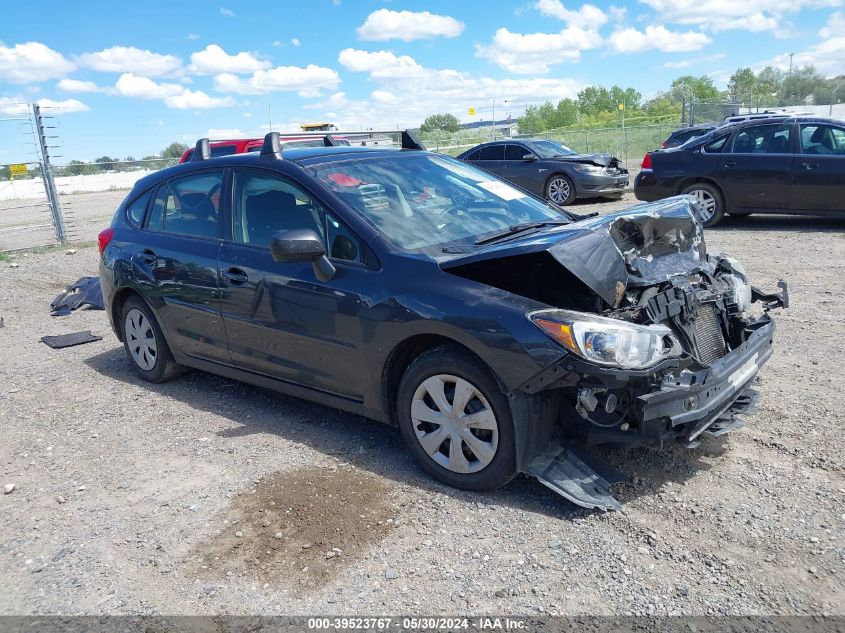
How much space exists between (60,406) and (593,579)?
4369mm

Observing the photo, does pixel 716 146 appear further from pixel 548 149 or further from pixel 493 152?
pixel 493 152

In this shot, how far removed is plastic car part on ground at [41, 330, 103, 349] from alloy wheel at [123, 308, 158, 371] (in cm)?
174

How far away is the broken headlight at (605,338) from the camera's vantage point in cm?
320

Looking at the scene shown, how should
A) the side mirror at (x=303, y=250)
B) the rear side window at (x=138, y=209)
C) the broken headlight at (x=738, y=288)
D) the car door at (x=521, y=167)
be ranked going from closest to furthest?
1. the side mirror at (x=303, y=250)
2. the broken headlight at (x=738, y=288)
3. the rear side window at (x=138, y=209)
4. the car door at (x=521, y=167)

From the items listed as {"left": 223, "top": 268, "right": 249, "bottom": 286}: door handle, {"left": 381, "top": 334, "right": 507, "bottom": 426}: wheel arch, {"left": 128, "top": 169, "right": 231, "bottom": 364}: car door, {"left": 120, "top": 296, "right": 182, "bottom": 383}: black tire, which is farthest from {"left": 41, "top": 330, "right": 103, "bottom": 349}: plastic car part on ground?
{"left": 381, "top": 334, "right": 507, "bottom": 426}: wheel arch

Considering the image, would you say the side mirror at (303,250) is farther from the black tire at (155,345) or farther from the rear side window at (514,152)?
the rear side window at (514,152)

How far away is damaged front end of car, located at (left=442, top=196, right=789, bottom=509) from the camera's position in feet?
10.6

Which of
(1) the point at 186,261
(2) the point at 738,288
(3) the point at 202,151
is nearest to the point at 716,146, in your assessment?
(2) the point at 738,288

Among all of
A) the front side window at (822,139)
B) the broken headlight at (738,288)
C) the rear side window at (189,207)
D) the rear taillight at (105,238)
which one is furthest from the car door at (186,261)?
the front side window at (822,139)

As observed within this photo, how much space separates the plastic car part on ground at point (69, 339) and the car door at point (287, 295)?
3.33 meters

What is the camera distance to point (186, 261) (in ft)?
16.3

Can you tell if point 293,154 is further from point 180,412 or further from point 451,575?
point 451,575

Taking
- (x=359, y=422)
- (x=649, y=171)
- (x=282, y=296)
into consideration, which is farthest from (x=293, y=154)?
(x=649, y=171)

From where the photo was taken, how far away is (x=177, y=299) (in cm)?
512
